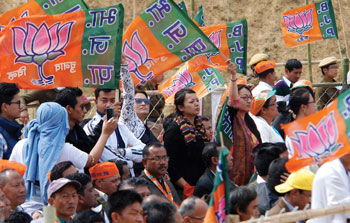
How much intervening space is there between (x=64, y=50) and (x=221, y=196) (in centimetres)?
306

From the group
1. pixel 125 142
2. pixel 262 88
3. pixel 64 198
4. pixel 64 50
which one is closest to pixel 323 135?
pixel 64 198

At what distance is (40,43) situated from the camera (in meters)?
7.47

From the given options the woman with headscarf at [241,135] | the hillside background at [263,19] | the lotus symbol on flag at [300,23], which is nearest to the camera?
the woman with headscarf at [241,135]

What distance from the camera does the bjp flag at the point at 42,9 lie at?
322 inches

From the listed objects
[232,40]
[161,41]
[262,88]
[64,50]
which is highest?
[232,40]

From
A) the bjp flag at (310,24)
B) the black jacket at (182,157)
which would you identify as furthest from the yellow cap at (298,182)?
the bjp flag at (310,24)

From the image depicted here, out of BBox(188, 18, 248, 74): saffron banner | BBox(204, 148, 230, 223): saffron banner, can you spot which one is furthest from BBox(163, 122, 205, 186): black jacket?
BBox(204, 148, 230, 223): saffron banner

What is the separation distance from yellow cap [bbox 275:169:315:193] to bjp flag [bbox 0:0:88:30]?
2860 mm

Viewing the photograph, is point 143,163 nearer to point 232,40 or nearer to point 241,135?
point 241,135

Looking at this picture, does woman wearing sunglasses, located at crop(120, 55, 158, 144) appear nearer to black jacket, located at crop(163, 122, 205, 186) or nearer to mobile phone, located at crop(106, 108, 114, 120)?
black jacket, located at crop(163, 122, 205, 186)

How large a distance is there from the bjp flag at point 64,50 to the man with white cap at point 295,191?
1.81 meters

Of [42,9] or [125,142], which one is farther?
[42,9]

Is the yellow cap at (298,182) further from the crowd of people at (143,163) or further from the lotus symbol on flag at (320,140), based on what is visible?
the lotus symbol on flag at (320,140)

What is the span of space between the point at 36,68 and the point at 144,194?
1704 millimetres
